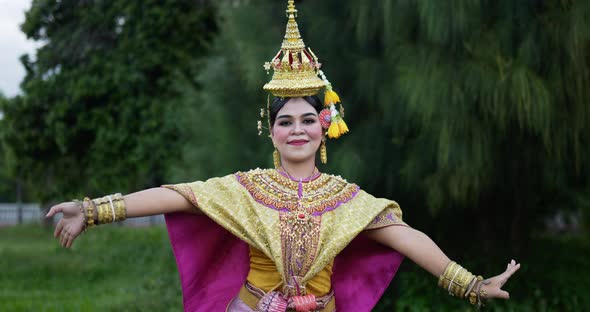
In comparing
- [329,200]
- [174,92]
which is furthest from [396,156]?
[174,92]

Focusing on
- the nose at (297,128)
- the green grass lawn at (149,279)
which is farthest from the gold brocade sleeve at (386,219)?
the green grass lawn at (149,279)

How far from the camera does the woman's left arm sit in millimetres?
3287

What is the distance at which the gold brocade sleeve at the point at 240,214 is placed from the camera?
3.40 metres

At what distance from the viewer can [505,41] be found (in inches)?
208

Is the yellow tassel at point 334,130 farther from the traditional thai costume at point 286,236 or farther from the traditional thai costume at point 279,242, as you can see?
the traditional thai costume at point 279,242

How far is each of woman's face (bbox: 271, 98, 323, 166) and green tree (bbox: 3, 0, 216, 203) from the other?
542 cm

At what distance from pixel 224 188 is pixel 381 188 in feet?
10.3

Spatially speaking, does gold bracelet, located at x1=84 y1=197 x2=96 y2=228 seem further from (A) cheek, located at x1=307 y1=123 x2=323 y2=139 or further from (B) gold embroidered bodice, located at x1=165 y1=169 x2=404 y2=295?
(A) cheek, located at x1=307 y1=123 x2=323 y2=139

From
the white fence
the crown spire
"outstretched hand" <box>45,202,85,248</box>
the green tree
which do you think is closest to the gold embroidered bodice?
"outstretched hand" <box>45,202,85,248</box>

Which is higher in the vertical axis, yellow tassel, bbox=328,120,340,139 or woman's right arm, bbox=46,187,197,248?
yellow tassel, bbox=328,120,340,139

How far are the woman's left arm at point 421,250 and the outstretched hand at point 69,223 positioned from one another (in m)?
1.19

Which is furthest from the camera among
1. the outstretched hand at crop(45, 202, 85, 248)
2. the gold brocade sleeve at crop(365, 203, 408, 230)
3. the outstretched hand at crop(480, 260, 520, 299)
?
the gold brocade sleeve at crop(365, 203, 408, 230)

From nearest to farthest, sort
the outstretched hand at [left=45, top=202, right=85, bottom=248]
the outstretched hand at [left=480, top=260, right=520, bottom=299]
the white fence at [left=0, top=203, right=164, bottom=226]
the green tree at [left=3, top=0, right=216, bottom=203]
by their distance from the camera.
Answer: the outstretched hand at [left=45, top=202, right=85, bottom=248] < the outstretched hand at [left=480, top=260, right=520, bottom=299] < the green tree at [left=3, top=0, right=216, bottom=203] < the white fence at [left=0, top=203, right=164, bottom=226]

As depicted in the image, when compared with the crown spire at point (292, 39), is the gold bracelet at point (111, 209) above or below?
below
